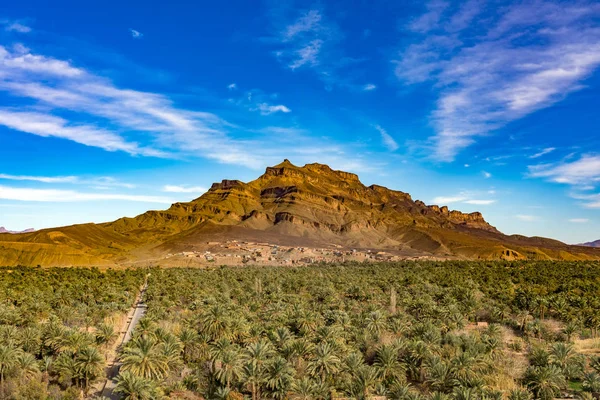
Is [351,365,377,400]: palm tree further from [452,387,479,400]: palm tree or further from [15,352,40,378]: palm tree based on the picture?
[15,352,40,378]: palm tree

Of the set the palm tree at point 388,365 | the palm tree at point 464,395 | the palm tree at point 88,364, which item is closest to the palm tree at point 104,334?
the palm tree at point 88,364

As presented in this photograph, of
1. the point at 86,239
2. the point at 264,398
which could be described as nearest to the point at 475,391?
the point at 264,398

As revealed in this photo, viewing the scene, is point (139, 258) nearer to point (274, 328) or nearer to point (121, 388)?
point (274, 328)

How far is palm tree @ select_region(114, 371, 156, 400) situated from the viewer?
27.2m

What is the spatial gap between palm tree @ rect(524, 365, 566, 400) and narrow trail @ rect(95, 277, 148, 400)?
100ft

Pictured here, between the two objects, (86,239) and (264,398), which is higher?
(86,239)

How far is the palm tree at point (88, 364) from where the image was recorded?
109ft

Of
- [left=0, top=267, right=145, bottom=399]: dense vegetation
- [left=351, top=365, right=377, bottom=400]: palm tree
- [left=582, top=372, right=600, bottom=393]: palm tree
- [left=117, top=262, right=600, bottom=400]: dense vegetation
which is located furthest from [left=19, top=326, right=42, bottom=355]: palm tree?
[left=582, top=372, right=600, bottom=393]: palm tree

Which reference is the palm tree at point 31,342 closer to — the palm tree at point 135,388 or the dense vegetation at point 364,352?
the dense vegetation at point 364,352

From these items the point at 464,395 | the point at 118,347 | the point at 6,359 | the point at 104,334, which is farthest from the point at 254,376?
the point at 118,347

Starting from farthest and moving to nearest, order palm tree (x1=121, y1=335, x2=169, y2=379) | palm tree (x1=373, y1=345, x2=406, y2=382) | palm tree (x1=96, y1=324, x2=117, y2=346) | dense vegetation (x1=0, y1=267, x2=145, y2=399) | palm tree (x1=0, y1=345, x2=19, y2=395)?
palm tree (x1=96, y1=324, x2=117, y2=346), palm tree (x1=373, y1=345, x2=406, y2=382), dense vegetation (x1=0, y1=267, x2=145, y2=399), palm tree (x1=0, y1=345, x2=19, y2=395), palm tree (x1=121, y1=335, x2=169, y2=379)

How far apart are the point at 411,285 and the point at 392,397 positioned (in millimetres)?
61203

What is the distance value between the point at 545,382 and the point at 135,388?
96.5 feet

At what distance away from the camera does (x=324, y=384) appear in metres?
30.0
